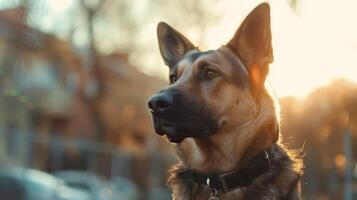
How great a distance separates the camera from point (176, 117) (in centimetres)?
521

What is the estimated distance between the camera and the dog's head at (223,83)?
5309 mm

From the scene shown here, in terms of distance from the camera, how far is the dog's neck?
5254 millimetres

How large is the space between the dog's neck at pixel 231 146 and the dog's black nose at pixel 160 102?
500mm

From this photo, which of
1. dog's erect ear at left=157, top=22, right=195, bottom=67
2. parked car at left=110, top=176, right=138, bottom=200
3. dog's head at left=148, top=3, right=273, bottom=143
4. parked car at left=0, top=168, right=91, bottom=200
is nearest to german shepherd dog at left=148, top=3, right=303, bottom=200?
dog's head at left=148, top=3, right=273, bottom=143

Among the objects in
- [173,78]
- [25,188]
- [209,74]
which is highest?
[25,188]

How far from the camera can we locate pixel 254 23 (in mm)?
5641

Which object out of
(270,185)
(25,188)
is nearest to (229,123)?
(270,185)

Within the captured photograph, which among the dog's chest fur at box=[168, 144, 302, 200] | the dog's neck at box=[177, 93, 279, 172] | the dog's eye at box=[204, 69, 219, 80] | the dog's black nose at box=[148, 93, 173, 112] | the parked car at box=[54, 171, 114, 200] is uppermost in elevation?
the parked car at box=[54, 171, 114, 200]

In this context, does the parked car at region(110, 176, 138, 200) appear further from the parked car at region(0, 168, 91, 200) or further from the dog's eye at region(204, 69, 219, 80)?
the dog's eye at region(204, 69, 219, 80)

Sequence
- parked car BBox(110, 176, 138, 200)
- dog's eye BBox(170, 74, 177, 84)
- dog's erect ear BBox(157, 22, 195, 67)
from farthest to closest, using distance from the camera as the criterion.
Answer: parked car BBox(110, 176, 138, 200) < dog's erect ear BBox(157, 22, 195, 67) < dog's eye BBox(170, 74, 177, 84)

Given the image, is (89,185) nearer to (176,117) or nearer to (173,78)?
(173,78)

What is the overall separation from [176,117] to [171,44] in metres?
1.32

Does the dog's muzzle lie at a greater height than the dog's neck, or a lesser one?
greater

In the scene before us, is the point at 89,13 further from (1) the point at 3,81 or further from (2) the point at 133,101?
(2) the point at 133,101
